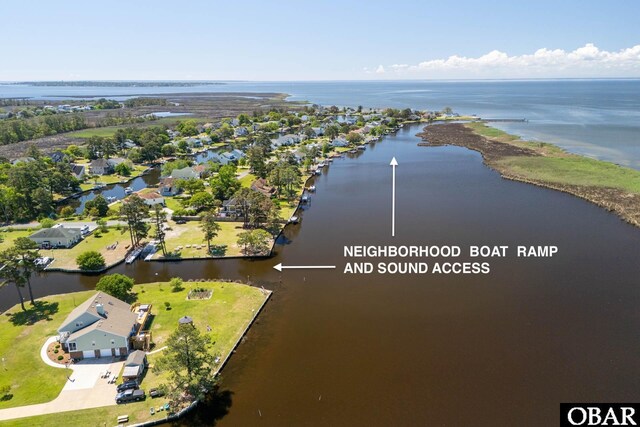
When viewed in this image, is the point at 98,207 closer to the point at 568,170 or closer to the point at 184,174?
the point at 184,174

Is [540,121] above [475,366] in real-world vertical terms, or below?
above

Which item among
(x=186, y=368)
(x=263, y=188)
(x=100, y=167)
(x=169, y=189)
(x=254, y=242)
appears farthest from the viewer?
(x=100, y=167)

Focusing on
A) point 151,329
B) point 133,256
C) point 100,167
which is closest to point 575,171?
point 133,256

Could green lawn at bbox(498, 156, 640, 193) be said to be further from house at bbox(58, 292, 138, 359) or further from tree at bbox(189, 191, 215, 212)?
house at bbox(58, 292, 138, 359)

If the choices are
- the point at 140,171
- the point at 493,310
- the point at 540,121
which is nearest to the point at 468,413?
the point at 493,310

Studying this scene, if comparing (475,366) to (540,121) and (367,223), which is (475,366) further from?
(540,121)

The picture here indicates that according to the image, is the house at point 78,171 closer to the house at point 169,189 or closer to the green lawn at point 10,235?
the house at point 169,189

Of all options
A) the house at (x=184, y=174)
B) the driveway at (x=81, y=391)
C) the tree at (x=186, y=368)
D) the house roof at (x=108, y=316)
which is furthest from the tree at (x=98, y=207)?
the tree at (x=186, y=368)
